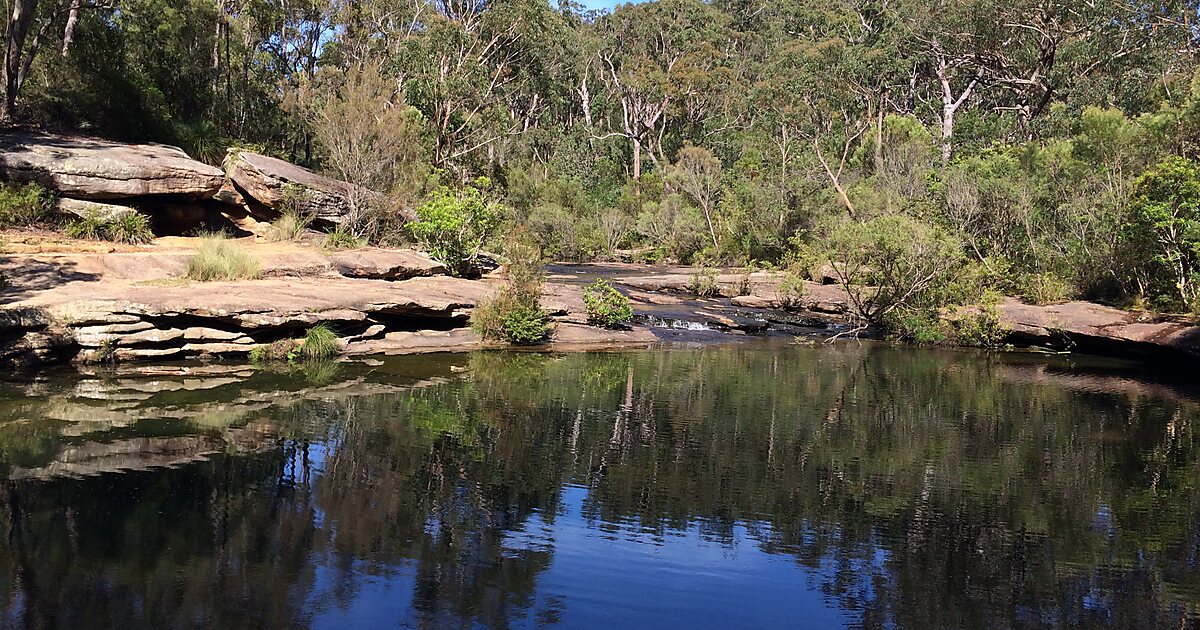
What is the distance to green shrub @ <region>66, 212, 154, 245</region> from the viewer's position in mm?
17500

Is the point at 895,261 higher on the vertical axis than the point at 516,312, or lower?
higher

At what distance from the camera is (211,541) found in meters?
6.37

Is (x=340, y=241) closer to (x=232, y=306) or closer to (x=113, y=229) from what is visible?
(x=113, y=229)

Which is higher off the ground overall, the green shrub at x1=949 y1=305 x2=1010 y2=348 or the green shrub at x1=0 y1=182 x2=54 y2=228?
the green shrub at x1=0 y1=182 x2=54 y2=228

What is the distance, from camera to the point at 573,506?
775cm

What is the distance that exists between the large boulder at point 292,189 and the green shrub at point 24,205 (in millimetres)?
4318

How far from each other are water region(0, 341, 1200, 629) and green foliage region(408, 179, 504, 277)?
7.14 metres

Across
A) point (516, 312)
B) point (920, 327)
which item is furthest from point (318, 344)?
point (920, 327)

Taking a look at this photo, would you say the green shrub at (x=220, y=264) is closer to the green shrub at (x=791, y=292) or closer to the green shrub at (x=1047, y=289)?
the green shrub at (x=791, y=292)

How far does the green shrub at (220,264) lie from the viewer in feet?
50.7

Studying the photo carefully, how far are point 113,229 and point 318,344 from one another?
21.0 feet

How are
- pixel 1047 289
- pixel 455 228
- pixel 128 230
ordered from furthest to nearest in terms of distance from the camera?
pixel 1047 289 → pixel 455 228 → pixel 128 230

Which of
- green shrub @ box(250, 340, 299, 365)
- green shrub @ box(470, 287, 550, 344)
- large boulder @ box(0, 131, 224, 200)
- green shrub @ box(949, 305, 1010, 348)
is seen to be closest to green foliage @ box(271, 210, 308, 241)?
large boulder @ box(0, 131, 224, 200)

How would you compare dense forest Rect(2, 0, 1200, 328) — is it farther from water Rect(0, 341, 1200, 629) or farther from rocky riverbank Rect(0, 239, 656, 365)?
water Rect(0, 341, 1200, 629)
